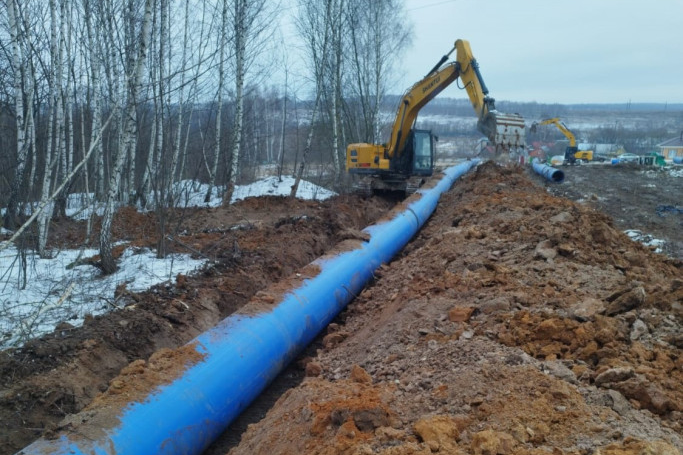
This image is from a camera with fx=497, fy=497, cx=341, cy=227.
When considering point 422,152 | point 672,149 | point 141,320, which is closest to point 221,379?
point 141,320

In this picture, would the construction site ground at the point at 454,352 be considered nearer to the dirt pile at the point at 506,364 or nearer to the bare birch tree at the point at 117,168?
the dirt pile at the point at 506,364

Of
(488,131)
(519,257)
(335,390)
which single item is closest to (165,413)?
(335,390)

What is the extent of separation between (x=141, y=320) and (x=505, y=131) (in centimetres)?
912

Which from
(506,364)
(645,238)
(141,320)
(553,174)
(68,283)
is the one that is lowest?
(645,238)

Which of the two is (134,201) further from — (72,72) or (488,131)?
(488,131)

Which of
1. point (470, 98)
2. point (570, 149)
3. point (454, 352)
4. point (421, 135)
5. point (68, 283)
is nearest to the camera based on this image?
point (454, 352)

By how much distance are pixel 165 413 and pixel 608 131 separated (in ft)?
364

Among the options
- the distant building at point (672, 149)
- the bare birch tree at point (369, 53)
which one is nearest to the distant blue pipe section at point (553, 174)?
the bare birch tree at point (369, 53)

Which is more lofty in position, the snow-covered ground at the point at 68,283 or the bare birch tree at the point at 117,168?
the bare birch tree at the point at 117,168

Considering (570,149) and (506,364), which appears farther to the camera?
(570,149)

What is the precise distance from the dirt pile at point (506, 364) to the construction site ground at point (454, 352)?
0.01 metres

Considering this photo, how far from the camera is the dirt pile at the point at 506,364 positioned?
2391mm

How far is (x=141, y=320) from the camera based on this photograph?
15.5 ft

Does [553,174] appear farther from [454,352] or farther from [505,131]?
[454,352]
